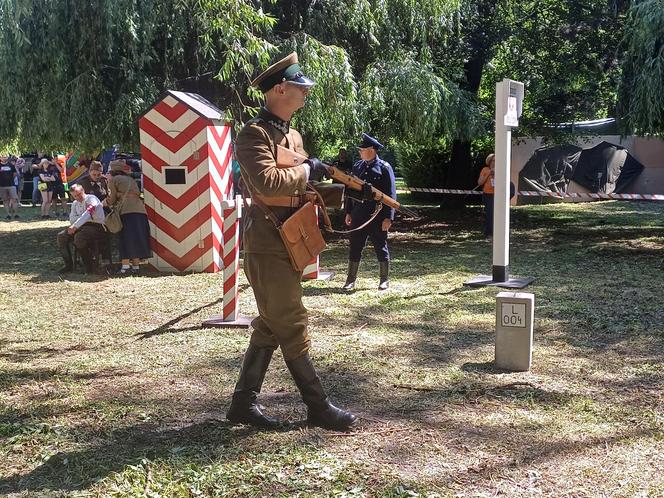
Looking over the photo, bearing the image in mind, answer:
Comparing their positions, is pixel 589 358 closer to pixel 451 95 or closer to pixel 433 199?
pixel 451 95

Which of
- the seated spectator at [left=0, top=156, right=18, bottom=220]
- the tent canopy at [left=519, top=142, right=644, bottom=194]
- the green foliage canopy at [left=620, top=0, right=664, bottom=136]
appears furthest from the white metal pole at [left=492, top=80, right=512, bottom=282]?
the seated spectator at [left=0, top=156, right=18, bottom=220]

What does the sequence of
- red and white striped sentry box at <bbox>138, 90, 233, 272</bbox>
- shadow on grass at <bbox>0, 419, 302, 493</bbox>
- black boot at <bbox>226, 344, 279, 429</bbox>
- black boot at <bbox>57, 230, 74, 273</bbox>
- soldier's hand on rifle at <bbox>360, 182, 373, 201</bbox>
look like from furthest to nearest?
black boot at <bbox>57, 230, 74, 273</bbox> → red and white striped sentry box at <bbox>138, 90, 233, 272</bbox> → soldier's hand on rifle at <bbox>360, 182, 373, 201</bbox> → black boot at <bbox>226, 344, 279, 429</bbox> → shadow on grass at <bbox>0, 419, 302, 493</bbox>

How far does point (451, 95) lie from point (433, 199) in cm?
916

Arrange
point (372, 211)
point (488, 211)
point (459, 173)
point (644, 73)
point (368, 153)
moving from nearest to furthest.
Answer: point (368, 153)
point (372, 211)
point (644, 73)
point (488, 211)
point (459, 173)

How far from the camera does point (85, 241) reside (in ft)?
37.4

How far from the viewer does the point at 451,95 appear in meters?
15.0

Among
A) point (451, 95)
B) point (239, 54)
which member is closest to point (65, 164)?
point (451, 95)

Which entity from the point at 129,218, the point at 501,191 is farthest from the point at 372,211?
the point at 129,218

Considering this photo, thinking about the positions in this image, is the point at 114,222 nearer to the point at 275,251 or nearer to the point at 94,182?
the point at 94,182

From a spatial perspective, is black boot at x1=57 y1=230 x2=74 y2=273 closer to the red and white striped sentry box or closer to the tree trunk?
the red and white striped sentry box

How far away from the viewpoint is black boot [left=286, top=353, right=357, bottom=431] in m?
4.50

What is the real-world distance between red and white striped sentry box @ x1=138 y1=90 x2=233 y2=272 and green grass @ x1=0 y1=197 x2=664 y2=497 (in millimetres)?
949

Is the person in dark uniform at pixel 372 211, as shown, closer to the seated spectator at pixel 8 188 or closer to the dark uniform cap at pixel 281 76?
the dark uniform cap at pixel 281 76

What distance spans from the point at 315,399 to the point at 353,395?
2.91ft
